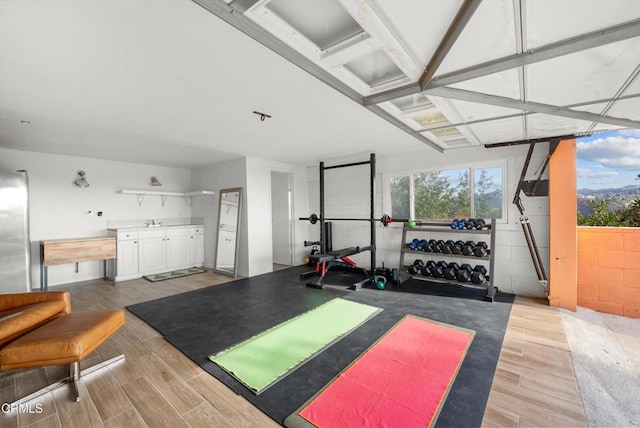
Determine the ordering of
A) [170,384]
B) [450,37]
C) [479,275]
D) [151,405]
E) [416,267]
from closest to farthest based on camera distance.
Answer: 1. [450,37]
2. [151,405]
3. [170,384]
4. [479,275]
5. [416,267]

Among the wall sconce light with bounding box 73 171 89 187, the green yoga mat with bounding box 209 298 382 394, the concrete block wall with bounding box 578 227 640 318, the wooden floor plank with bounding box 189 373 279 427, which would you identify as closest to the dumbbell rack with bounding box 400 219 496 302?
the concrete block wall with bounding box 578 227 640 318

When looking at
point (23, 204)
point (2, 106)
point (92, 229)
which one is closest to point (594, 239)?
point (2, 106)

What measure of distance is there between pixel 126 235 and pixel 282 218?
3175 millimetres

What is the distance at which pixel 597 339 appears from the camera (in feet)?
8.67

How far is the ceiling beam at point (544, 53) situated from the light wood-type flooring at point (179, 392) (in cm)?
222

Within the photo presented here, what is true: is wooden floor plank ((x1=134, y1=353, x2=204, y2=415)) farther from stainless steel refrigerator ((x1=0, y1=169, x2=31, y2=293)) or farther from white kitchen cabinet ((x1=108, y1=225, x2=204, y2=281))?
white kitchen cabinet ((x1=108, y1=225, x2=204, y2=281))

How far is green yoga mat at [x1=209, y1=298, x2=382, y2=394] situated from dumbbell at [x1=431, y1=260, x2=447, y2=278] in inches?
55.9

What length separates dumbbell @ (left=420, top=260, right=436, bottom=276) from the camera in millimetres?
4340

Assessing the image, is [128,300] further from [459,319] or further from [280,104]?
[459,319]

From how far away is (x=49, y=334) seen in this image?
186 cm

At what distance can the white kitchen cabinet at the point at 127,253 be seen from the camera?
4973 mm

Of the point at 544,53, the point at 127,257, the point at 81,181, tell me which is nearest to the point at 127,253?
the point at 127,257

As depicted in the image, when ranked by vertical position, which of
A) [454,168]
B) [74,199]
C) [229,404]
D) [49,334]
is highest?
[454,168]

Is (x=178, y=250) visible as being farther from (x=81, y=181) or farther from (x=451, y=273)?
(x=451, y=273)
